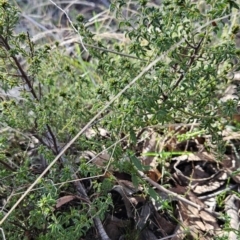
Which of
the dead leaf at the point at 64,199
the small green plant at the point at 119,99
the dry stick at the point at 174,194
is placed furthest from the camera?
the dry stick at the point at 174,194

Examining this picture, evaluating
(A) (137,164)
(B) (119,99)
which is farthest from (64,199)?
(B) (119,99)

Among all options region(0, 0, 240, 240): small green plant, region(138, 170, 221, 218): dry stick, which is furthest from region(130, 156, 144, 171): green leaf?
region(138, 170, 221, 218): dry stick

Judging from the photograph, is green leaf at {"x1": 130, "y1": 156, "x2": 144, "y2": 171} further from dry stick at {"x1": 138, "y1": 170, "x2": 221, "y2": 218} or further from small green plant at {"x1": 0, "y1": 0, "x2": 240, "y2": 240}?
dry stick at {"x1": 138, "y1": 170, "x2": 221, "y2": 218}

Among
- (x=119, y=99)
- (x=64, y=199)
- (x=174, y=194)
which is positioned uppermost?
(x=119, y=99)

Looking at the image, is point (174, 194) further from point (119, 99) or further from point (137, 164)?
point (119, 99)

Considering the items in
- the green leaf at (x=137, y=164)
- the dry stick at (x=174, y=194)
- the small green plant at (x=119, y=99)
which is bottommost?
the dry stick at (x=174, y=194)

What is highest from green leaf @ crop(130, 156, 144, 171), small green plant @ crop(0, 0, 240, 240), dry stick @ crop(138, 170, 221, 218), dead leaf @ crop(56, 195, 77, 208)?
small green plant @ crop(0, 0, 240, 240)

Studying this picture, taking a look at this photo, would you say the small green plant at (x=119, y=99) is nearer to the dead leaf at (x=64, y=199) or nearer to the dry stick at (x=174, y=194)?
the dead leaf at (x=64, y=199)

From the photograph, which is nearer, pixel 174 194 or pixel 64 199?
pixel 64 199

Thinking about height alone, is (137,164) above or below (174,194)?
above

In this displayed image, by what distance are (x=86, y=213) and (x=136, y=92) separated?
500 millimetres

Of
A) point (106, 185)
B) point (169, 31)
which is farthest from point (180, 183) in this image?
point (169, 31)

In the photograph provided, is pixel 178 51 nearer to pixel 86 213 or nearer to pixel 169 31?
pixel 169 31

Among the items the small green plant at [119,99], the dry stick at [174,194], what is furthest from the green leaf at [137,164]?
the dry stick at [174,194]
